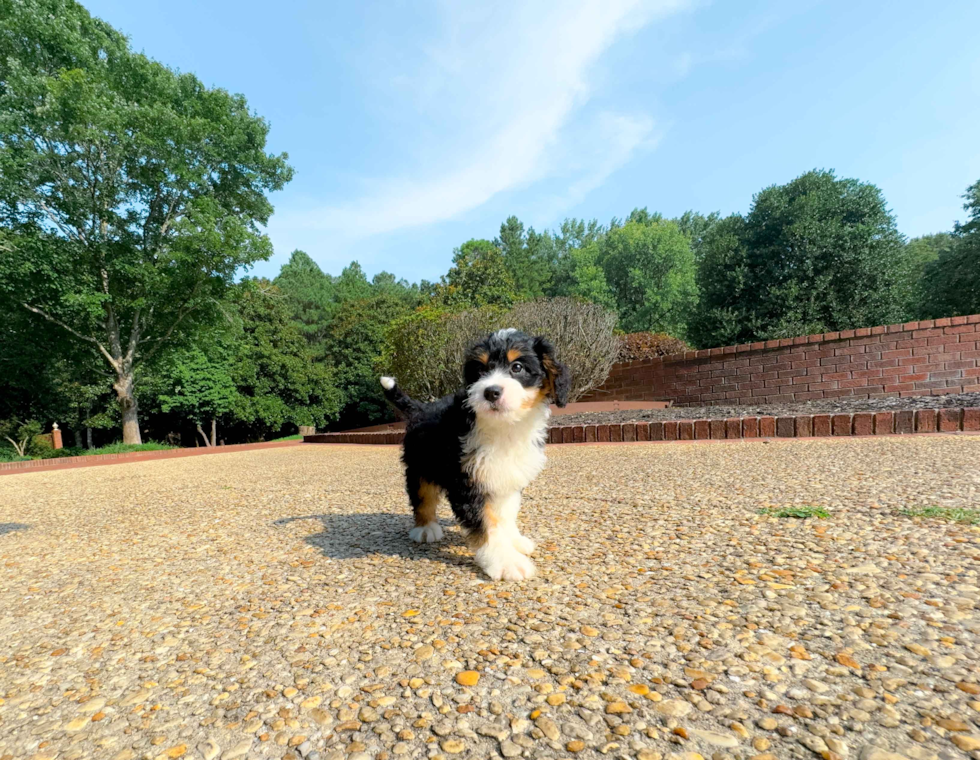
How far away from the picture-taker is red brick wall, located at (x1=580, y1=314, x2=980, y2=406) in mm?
9352

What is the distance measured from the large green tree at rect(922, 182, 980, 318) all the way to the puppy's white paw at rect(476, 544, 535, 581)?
82.7 ft

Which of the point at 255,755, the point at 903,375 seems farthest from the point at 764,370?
the point at 255,755

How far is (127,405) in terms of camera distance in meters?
17.4

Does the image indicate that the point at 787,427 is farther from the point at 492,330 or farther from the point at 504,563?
the point at 492,330

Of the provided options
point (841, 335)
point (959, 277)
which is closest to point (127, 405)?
point (841, 335)

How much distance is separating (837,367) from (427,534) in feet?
33.7

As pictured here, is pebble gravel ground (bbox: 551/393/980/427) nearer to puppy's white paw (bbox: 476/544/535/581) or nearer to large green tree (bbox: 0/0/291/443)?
puppy's white paw (bbox: 476/544/535/581)

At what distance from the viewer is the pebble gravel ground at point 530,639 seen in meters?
1.34

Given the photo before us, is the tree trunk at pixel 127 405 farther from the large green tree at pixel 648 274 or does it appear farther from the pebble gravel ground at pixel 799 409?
the large green tree at pixel 648 274

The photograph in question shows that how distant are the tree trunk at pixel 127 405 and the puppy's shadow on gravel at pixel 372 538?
16.9m

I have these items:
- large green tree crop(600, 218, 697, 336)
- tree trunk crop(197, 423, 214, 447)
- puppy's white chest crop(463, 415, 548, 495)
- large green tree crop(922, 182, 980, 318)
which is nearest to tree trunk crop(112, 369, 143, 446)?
tree trunk crop(197, 423, 214, 447)

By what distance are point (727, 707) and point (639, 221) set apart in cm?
5669

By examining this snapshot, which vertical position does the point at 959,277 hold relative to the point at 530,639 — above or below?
above

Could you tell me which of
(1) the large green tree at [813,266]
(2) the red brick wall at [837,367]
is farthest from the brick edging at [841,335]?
(1) the large green tree at [813,266]
